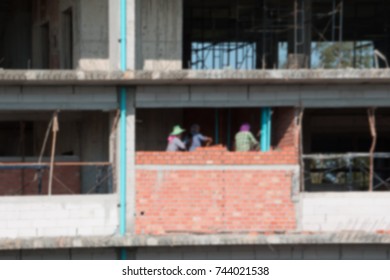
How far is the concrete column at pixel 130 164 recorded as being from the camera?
1822 cm

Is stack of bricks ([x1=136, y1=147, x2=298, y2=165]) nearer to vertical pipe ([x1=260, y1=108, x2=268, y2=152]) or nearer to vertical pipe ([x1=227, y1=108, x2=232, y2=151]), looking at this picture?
vertical pipe ([x1=260, y1=108, x2=268, y2=152])

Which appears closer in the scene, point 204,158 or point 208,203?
point 208,203

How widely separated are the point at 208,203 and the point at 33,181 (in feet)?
12.7

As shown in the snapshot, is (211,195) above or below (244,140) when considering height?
below

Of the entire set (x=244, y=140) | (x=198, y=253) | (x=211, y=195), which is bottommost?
(x=198, y=253)

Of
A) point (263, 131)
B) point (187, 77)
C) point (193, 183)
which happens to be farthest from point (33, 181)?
point (263, 131)

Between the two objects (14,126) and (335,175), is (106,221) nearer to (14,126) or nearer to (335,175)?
(14,126)

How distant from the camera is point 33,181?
19.8 meters

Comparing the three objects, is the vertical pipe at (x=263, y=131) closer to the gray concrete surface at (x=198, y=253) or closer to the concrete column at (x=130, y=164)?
the gray concrete surface at (x=198, y=253)

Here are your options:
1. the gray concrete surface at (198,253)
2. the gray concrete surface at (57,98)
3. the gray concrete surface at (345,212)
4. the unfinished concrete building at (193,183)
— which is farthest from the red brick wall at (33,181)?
the gray concrete surface at (345,212)

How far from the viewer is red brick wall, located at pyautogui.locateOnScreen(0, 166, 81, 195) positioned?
20.1 meters

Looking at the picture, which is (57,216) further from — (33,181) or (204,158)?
(204,158)

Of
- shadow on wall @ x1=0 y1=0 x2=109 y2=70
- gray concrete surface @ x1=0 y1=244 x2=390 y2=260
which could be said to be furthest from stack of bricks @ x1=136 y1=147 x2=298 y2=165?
shadow on wall @ x1=0 y1=0 x2=109 y2=70

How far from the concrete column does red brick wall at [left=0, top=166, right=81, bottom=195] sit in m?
2.36
